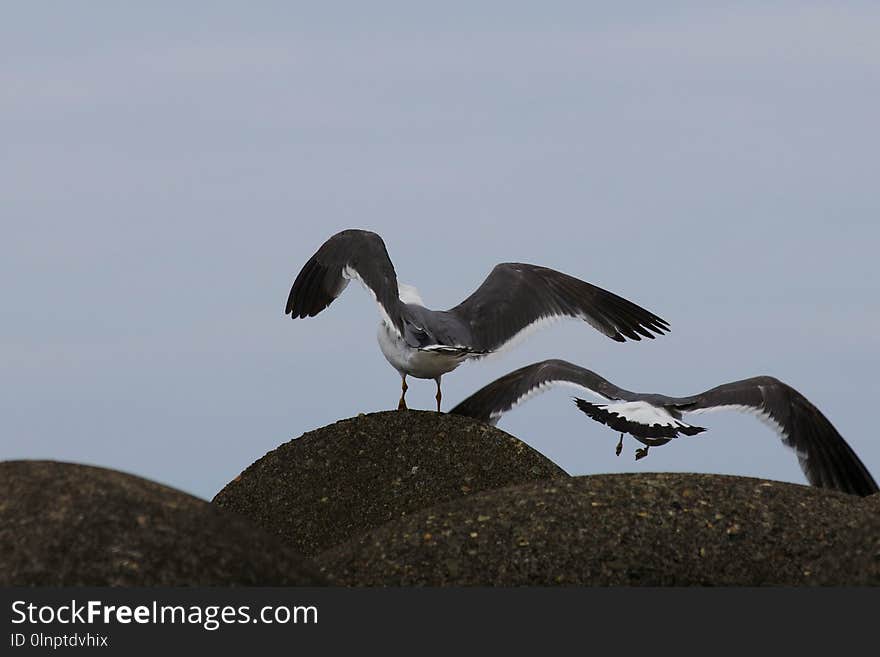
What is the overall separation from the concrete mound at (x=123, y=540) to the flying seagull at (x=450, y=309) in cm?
368

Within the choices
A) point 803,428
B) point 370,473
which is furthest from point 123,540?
point 803,428

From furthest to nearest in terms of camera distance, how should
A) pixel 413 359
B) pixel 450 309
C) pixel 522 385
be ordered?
pixel 522 385
pixel 450 309
pixel 413 359

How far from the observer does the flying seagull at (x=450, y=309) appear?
35.8 feet

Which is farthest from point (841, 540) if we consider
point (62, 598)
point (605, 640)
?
point (62, 598)

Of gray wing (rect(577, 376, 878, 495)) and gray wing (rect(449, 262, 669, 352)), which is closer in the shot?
gray wing (rect(577, 376, 878, 495))

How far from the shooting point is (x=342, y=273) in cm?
1119

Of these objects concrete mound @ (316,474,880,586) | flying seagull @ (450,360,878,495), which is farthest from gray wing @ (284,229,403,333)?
concrete mound @ (316,474,880,586)

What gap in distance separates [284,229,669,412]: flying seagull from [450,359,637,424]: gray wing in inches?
23.7

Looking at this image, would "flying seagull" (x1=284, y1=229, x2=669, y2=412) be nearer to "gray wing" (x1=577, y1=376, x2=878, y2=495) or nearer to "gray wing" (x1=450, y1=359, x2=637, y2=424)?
"gray wing" (x1=450, y1=359, x2=637, y2=424)

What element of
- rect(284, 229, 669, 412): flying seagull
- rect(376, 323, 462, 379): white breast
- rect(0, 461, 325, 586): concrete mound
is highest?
rect(284, 229, 669, 412): flying seagull

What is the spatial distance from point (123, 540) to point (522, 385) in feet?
20.8

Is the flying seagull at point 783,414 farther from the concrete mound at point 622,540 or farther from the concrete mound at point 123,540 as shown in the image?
the concrete mound at point 123,540

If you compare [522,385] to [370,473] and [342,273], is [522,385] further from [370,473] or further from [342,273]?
[342,273]

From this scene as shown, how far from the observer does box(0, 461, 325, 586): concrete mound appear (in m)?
6.79
